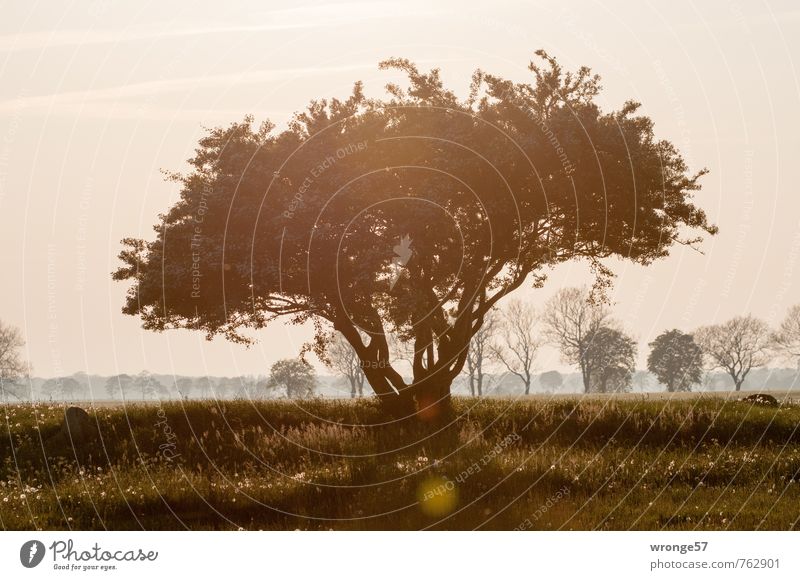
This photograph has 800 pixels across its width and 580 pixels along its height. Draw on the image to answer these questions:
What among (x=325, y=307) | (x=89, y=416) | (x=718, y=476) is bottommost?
(x=718, y=476)

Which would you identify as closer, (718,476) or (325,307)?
(718,476)

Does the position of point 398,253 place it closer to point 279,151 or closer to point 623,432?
point 279,151

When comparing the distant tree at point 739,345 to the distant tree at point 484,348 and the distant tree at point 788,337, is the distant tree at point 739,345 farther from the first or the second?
the distant tree at point 484,348

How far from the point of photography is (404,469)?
832 inches

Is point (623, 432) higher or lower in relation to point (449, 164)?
lower

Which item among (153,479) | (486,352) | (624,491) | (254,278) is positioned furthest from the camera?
(486,352)

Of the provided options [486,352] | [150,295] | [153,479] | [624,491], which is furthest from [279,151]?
[486,352]

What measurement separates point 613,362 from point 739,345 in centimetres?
1715

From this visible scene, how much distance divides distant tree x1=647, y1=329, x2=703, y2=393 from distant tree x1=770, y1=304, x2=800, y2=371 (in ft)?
38.9

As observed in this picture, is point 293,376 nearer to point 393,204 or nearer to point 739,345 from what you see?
point 739,345
